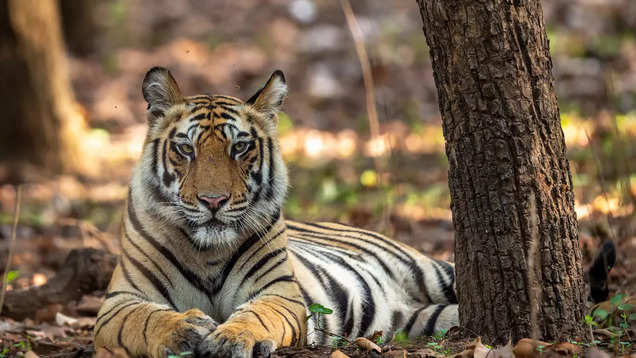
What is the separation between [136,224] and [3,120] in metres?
6.58

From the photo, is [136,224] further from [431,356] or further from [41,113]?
[41,113]

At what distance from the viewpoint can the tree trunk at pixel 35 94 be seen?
9.62m

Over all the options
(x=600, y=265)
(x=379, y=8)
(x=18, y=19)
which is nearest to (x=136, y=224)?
(x=600, y=265)

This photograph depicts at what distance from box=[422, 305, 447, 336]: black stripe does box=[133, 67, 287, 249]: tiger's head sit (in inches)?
47.6

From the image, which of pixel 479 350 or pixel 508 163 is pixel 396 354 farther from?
pixel 508 163

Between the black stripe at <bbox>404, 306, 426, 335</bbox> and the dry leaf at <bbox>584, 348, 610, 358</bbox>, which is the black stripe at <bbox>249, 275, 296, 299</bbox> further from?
the dry leaf at <bbox>584, 348, 610, 358</bbox>

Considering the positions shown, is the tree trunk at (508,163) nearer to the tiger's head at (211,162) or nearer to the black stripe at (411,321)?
the tiger's head at (211,162)

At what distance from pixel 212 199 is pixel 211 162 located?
0.19 m

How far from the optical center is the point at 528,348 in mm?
3223

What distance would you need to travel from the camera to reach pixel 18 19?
31.3 feet

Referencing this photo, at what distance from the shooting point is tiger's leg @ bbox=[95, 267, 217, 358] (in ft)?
10.9

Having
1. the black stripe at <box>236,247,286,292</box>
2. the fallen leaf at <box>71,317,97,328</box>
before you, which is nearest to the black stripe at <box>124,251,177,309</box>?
the black stripe at <box>236,247,286,292</box>

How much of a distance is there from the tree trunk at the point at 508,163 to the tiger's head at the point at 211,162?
2.99ft

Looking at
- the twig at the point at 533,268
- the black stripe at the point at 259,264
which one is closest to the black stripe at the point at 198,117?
the black stripe at the point at 259,264
